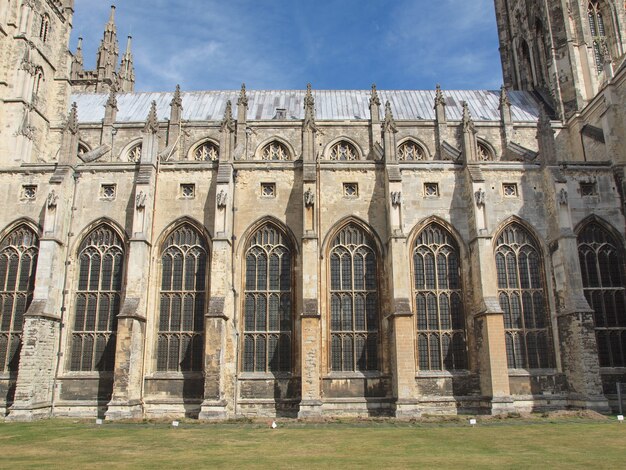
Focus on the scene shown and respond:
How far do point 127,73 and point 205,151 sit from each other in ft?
69.4

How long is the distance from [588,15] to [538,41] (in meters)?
4.54

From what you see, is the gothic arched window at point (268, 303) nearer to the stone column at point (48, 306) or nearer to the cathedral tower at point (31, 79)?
the stone column at point (48, 306)

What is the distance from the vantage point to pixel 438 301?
2553 cm

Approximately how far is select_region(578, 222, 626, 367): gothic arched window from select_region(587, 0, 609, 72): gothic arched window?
1494cm

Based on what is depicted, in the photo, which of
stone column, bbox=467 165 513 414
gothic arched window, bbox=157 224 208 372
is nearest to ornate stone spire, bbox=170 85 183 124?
gothic arched window, bbox=157 224 208 372

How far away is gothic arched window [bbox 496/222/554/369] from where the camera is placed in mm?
25094

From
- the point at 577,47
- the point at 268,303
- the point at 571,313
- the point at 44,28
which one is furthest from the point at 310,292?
the point at 577,47

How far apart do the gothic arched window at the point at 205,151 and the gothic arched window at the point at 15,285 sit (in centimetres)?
1153

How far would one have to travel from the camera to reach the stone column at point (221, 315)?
2272cm

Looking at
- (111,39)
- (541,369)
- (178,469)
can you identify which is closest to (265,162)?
(541,369)

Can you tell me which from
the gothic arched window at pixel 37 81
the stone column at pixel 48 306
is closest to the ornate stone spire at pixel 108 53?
the gothic arched window at pixel 37 81

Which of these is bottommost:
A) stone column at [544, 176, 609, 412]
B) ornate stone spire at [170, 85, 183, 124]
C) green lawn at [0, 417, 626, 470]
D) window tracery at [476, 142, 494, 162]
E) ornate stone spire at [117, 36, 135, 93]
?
green lawn at [0, 417, 626, 470]

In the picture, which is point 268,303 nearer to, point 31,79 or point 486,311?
point 486,311

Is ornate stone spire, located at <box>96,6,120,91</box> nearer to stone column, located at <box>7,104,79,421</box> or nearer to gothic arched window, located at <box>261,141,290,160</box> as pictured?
gothic arched window, located at <box>261,141,290,160</box>
